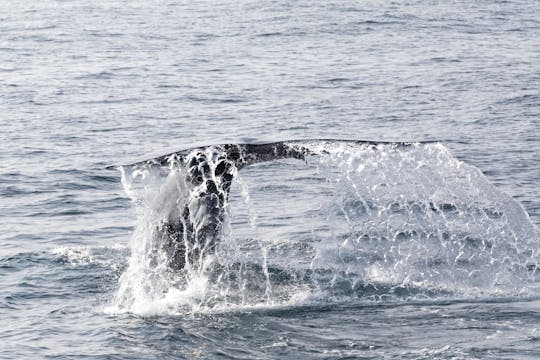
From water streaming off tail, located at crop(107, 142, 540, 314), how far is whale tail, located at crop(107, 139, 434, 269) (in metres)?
0.04

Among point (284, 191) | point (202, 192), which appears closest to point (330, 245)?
point (284, 191)

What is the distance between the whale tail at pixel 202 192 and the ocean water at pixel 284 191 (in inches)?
5.9

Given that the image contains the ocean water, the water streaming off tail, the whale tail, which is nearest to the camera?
the whale tail

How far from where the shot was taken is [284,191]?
1712 centimetres

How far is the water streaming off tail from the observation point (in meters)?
11.4

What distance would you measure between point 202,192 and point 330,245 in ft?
11.5

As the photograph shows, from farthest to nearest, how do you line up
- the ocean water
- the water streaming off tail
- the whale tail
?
the water streaming off tail, the ocean water, the whale tail

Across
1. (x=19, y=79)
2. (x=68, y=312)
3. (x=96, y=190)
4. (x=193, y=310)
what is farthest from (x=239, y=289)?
(x=19, y=79)

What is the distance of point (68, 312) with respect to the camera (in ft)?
38.0

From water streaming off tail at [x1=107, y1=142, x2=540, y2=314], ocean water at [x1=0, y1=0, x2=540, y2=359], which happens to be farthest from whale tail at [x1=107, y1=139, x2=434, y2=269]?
ocean water at [x1=0, y1=0, x2=540, y2=359]

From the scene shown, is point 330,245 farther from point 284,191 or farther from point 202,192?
point 202,192

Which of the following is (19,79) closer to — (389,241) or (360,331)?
(389,241)

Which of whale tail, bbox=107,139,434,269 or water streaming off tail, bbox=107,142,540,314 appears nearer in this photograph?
whale tail, bbox=107,139,434,269

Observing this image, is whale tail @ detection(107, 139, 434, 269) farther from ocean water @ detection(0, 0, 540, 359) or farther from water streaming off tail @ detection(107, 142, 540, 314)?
ocean water @ detection(0, 0, 540, 359)
